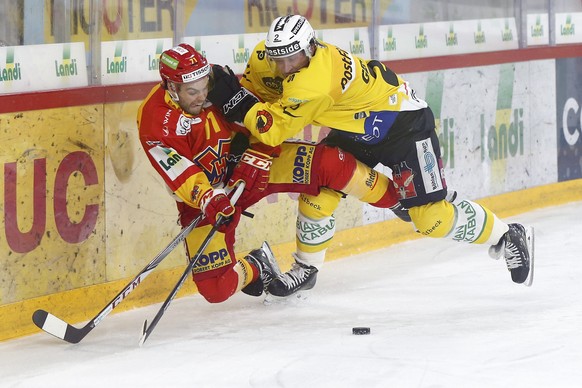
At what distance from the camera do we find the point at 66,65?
4.65 metres

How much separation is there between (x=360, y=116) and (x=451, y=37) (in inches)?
86.8

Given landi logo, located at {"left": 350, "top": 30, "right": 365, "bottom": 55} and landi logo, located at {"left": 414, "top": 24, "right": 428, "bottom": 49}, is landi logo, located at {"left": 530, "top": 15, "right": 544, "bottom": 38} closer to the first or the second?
landi logo, located at {"left": 414, "top": 24, "right": 428, "bottom": 49}

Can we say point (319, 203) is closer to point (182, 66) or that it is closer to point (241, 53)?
point (182, 66)

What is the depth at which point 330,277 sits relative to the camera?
5461mm

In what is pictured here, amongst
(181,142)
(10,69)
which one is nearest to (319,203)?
(181,142)

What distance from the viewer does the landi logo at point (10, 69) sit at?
14.4 feet

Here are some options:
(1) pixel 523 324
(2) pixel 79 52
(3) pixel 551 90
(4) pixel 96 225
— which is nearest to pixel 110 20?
(2) pixel 79 52

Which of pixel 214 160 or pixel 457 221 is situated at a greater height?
pixel 214 160

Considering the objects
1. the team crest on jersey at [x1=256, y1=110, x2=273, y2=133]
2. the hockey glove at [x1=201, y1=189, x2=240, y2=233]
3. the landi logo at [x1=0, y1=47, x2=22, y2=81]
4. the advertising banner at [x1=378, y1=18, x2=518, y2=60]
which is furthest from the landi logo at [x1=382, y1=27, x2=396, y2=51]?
the landi logo at [x1=0, y1=47, x2=22, y2=81]

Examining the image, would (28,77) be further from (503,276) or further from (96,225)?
(503,276)

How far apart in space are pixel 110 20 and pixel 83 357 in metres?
1.43

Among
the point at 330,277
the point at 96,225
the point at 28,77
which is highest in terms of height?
the point at 28,77

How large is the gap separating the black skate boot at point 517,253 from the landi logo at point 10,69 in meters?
2.01

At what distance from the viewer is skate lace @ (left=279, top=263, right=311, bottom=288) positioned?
4848 mm
